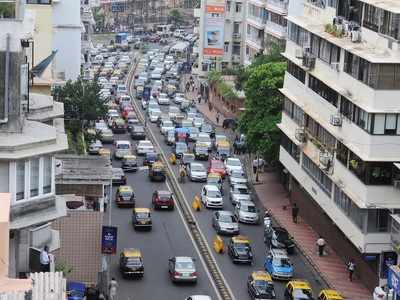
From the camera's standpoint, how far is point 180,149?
76.6 m

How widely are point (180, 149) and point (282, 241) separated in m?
23.8

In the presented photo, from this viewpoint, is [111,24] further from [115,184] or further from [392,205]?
[392,205]

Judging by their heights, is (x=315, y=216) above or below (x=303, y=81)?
below

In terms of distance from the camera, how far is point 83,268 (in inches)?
1822

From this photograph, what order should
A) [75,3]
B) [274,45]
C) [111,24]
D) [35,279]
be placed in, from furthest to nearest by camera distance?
[111,24]
[274,45]
[75,3]
[35,279]

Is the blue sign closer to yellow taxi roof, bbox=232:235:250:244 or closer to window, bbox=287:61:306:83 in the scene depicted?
yellow taxi roof, bbox=232:235:250:244

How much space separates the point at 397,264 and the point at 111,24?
136734 mm

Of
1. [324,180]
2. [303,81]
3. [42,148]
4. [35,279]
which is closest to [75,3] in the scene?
[303,81]

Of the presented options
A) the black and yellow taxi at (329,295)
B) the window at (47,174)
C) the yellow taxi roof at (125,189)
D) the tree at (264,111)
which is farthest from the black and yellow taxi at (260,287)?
the tree at (264,111)

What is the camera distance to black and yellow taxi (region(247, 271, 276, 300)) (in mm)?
→ 45188

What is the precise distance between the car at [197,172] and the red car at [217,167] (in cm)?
78

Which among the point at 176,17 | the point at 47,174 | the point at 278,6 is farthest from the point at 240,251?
the point at 176,17

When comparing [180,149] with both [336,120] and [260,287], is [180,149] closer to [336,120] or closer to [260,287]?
[336,120]

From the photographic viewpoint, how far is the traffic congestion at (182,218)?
47531 mm
